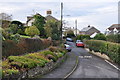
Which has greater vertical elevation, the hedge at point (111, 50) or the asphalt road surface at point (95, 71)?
the hedge at point (111, 50)

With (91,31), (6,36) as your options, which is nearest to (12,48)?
(6,36)

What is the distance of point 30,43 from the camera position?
19500mm

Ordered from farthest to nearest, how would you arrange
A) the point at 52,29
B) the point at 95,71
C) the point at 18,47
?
1. the point at 52,29
2. the point at 95,71
3. the point at 18,47

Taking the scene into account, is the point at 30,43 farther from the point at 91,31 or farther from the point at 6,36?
the point at 91,31

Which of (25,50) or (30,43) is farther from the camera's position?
(30,43)

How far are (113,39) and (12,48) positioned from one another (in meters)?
18.8

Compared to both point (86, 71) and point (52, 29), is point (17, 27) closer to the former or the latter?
point (52, 29)

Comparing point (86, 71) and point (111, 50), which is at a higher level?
point (111, 50)

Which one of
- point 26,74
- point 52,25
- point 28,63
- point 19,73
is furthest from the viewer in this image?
point 52,25

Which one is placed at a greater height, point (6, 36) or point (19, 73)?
point (6, 36)

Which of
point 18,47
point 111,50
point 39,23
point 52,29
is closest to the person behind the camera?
point 18,47

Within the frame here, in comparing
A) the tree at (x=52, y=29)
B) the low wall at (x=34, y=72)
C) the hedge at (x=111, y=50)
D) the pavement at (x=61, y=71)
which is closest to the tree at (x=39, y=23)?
the tree at (x=52, y=29)

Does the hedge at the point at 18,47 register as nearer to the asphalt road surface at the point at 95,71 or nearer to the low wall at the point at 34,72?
the low wall at the point at 34,72

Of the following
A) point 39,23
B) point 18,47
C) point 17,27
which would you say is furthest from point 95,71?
point 39,23
